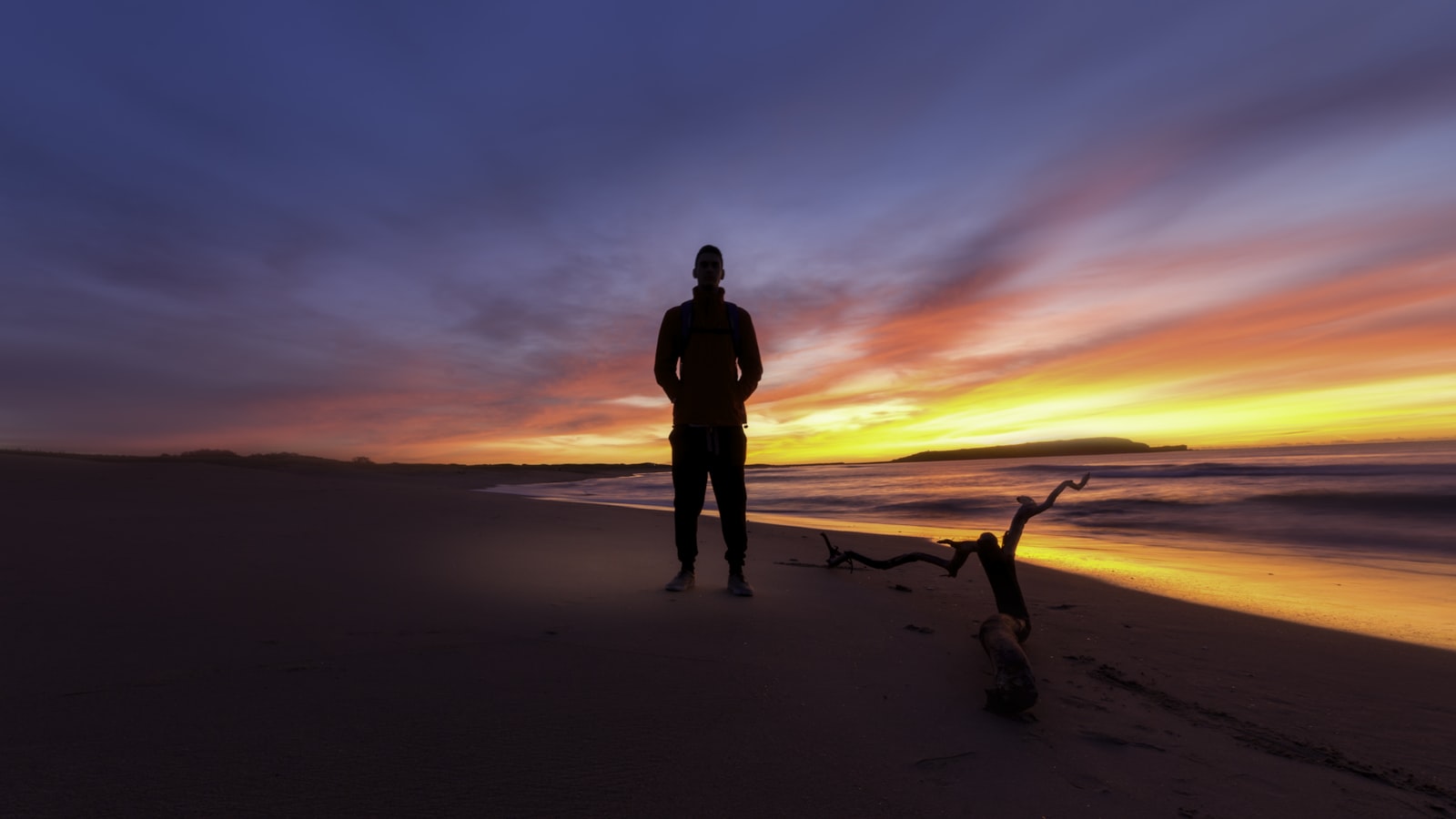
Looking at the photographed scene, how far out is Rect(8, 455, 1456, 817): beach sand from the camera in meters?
1.55

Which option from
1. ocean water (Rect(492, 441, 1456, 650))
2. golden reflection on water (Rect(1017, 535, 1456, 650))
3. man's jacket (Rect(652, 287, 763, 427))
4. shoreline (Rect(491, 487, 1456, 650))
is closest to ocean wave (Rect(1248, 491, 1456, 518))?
ocean water (Rect(492, 441, 1456, 650))

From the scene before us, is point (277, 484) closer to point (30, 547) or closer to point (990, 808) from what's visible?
point (30, 547)

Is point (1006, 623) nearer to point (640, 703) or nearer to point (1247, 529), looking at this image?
point (640, 703)

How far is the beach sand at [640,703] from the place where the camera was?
1555mm

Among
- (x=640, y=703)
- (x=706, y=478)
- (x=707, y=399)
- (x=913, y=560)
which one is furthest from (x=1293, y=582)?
(x=640, y=703)

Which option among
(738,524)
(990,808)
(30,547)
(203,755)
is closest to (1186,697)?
(990,808)

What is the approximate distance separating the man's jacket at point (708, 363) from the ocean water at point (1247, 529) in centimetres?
249

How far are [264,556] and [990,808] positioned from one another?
444 centimetres

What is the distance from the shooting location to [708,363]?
4301 mm

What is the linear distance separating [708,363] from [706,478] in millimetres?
741

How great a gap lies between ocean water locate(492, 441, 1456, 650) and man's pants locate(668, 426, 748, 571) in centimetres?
215

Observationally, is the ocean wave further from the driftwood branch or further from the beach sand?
the driftwood branch

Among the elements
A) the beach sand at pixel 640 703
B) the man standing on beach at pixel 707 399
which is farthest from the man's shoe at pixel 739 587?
the beach sand at pixel 640 703

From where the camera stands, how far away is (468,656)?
7.99 feet
